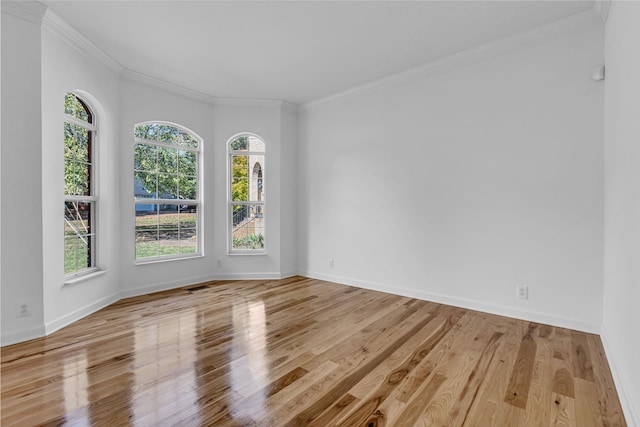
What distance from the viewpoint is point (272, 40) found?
3.24 metres

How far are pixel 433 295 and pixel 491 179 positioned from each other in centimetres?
152

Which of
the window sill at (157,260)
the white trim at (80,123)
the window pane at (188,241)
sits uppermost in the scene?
the white trim at (80,123)

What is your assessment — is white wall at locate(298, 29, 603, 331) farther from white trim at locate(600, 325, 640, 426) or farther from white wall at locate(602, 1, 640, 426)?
white trim at locate(600, 325, 640, 426)

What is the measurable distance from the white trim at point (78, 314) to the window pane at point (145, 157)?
67.5 inches

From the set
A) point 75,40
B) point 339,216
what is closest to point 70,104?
point 75,40

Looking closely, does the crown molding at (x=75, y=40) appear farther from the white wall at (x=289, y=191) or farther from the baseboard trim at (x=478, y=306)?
the baseboard trim at (x=478, y=306)

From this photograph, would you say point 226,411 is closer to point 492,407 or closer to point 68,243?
point 492,407

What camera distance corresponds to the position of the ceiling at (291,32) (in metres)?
2.72

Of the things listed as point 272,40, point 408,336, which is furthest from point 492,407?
point 272,40

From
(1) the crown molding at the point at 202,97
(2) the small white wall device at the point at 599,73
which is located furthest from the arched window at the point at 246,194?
(2) the small white wall device at the point at 599,73

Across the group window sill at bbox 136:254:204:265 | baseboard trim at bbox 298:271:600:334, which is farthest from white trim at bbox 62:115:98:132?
baseboard trim at bbox 298:271:600:334

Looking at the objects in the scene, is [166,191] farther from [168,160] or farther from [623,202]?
[623,202]

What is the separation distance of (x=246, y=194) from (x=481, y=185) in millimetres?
3468

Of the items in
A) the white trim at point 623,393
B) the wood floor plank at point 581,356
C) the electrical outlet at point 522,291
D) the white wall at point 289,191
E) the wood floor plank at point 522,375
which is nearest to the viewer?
the white trim at point 623,393
